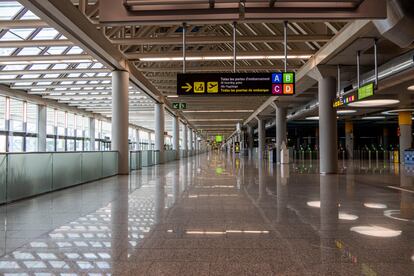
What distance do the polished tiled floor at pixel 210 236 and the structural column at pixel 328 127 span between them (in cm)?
813

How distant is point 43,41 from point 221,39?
25.6 feet

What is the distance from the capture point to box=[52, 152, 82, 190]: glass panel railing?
11.5 metres

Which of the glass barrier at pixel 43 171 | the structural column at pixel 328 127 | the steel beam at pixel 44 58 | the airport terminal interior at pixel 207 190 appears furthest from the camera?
the steel beam at pixel 44 58

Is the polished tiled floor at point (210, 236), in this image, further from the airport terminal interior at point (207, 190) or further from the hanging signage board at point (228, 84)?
the hanging signage board at point (228, 84)

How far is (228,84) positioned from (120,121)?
769 cm

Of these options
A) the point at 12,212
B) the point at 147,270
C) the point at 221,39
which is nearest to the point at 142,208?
the point at 12,212

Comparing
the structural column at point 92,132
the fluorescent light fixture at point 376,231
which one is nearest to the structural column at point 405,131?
the fluorescent light fixture at point 376,231

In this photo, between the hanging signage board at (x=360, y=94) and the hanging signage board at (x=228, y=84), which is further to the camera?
the hanging signage board at (x=360, y=94)

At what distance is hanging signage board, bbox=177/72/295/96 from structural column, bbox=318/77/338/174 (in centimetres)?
594

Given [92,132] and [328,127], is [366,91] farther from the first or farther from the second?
[92,132]

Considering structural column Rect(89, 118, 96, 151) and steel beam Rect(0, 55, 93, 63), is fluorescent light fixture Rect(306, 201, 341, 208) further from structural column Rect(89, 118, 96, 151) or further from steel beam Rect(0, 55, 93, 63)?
structural column Rect(89, 118, 96, 151)

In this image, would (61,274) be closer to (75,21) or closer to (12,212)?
(12,212)

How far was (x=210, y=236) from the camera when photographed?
5457 mm

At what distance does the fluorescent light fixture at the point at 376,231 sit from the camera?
5488 millimetres
